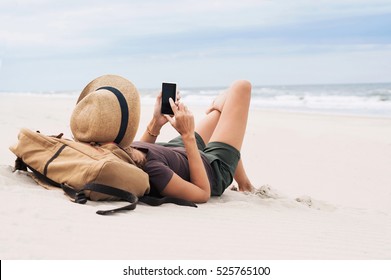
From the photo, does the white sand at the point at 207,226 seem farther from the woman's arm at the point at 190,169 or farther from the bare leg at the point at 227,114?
the bare leg at the point at 227,114

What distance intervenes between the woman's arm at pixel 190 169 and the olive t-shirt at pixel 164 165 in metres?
0.07

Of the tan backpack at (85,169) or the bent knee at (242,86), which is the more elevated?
the bent knee at (242,86)

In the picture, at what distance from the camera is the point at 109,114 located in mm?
4016

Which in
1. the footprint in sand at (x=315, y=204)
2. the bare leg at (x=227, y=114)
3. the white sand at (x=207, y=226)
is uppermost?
the bare leg at (x=227, y=114)

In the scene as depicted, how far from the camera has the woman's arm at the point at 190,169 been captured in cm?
431

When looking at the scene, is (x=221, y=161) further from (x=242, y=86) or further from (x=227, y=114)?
(x=242, y=86)

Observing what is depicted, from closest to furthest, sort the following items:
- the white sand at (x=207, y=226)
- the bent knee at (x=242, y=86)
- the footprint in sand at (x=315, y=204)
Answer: the white sand at (x=207, y=226) < the bent knee at (x=242, y=86) < the footprint in sand at (x=315, y=204)

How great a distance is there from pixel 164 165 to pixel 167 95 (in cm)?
57

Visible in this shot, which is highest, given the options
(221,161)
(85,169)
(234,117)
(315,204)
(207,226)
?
(234,117)

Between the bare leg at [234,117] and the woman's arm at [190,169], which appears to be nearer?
the woman's arm at [190,169]

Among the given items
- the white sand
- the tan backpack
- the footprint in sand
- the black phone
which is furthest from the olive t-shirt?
the footprint in sand

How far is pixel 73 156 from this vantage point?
4.06 metres

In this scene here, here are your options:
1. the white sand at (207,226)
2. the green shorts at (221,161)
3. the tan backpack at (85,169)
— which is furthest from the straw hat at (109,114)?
the green shorts at (221,161)

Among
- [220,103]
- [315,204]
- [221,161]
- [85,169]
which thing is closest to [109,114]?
[85,169]
